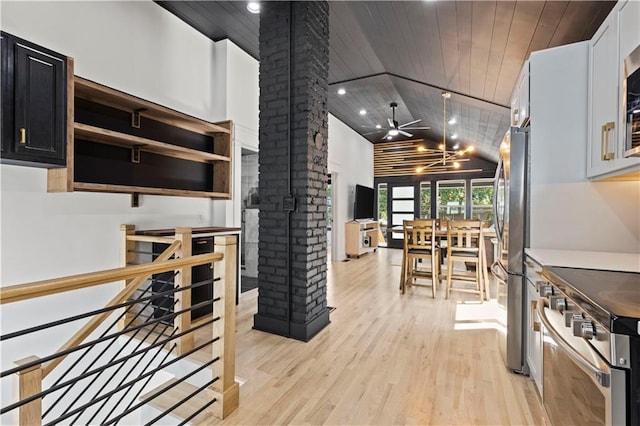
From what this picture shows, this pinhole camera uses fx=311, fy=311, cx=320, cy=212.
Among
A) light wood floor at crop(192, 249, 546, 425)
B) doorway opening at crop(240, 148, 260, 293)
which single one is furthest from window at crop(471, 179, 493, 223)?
doorway opening at crop(240, 148, 260, 293)

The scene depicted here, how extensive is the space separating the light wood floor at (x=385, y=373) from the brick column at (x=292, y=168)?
32 centimetres

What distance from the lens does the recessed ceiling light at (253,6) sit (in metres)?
A: 3.03

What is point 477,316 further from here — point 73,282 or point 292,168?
point 73,282

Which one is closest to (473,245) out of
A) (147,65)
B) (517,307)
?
(517,307)

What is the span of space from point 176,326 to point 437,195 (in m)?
7.86

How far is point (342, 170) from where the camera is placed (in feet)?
24.1

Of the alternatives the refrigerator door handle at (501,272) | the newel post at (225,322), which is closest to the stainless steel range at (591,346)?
the refrigerator door handle at (501,272)

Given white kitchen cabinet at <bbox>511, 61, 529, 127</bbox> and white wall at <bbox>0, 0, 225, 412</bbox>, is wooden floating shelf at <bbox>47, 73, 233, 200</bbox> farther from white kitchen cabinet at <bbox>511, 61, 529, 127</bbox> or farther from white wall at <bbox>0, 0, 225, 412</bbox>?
white kitchen cabinet at <bbox>511, 61, 529, 127</bbox>

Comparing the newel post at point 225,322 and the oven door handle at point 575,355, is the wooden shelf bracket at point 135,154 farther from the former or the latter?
the oven door handle at point 575,355

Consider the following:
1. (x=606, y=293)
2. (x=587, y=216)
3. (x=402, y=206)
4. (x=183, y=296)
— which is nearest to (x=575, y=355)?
(x=606, y=293)

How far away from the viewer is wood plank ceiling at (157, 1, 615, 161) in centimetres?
231

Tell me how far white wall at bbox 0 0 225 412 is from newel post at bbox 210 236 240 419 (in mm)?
1581

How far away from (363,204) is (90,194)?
20.6 ft

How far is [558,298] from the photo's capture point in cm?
130
